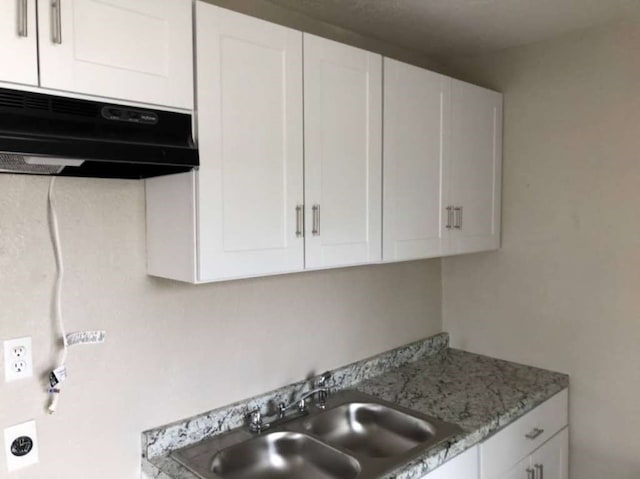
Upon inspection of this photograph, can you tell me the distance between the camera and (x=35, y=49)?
110cm

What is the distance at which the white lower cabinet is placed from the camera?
5.47 feet

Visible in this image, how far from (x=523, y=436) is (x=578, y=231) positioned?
0.93 metres

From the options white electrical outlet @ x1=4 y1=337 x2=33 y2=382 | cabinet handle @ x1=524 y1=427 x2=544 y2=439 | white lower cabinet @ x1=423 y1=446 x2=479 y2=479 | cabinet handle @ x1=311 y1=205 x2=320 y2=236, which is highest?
cabinet handle @ x1=311 y1=205 x2=320 y2=236

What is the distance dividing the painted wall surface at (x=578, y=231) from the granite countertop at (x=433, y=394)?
0.18 m

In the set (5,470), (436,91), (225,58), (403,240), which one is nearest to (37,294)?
(5,470)

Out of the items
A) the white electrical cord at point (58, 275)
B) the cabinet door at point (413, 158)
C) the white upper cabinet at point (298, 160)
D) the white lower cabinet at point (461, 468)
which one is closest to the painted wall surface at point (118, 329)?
the white electrical cord at point (58, 275)

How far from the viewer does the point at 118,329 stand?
1.55 meters

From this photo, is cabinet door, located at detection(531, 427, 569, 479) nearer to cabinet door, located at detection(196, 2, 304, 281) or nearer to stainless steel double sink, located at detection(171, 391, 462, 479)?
stainless steel double sink, located at detection(171, 391, 462, 479)

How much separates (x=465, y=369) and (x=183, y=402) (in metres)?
1.42

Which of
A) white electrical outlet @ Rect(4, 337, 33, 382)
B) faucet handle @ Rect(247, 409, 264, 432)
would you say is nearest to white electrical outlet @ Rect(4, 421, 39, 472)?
white electrical outlet @ Rect(4, 337, 33, 382)

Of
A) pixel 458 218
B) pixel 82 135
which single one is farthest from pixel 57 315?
pixel 458 218

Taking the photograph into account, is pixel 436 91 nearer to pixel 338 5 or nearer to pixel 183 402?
pixel 338 5

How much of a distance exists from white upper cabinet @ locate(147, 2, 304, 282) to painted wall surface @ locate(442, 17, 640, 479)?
1339 mm

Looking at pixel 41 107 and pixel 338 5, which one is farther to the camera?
pixel 338 5
